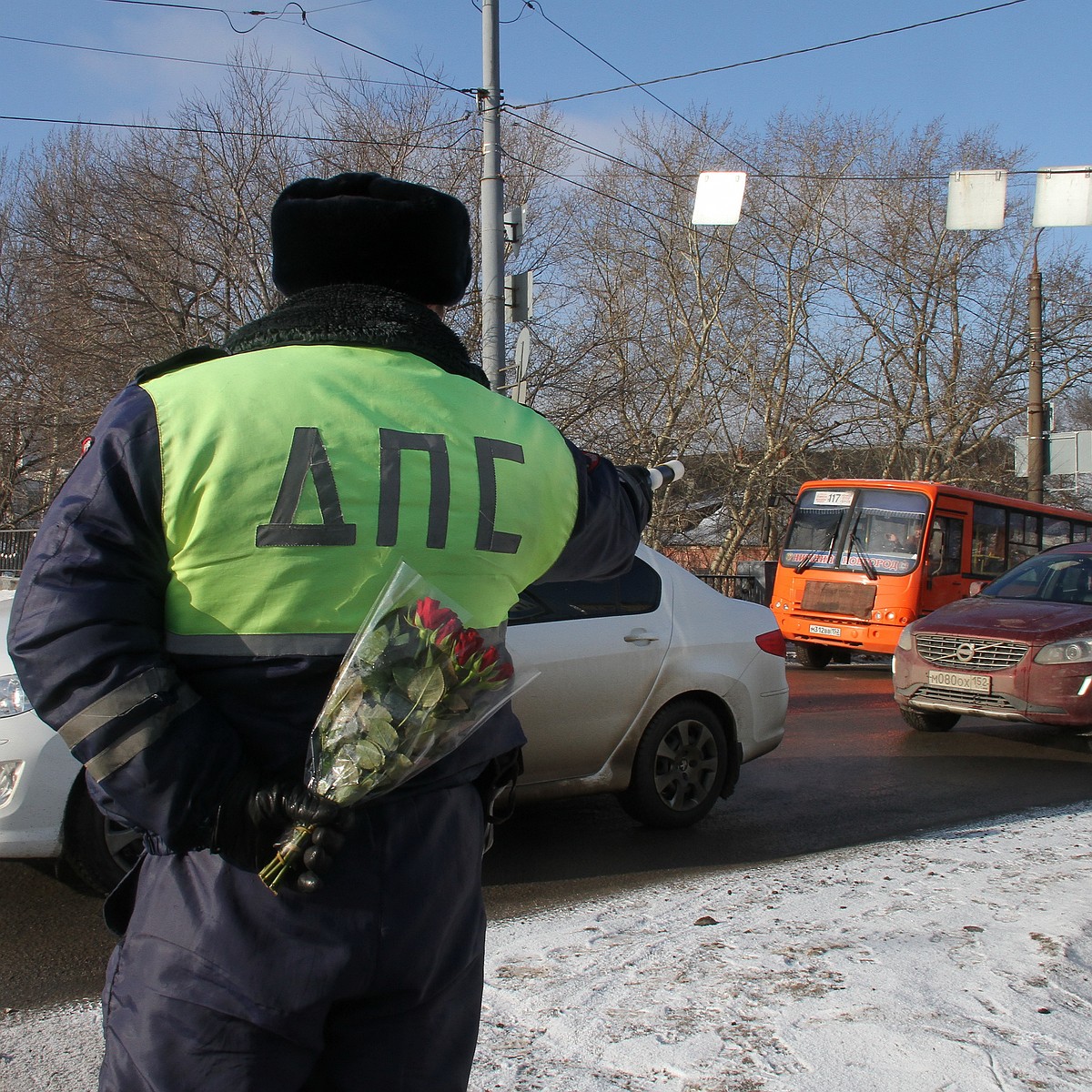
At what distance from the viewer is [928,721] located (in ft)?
32.4

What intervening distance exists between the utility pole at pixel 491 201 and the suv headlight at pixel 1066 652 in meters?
6.25

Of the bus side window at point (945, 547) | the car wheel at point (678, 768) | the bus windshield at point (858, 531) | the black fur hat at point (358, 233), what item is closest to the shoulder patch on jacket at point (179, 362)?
the black fur hat at point (358, 233)

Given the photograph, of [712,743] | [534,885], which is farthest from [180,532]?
[712,743]

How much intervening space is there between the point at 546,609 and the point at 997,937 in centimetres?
254

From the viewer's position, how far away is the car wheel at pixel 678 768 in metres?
5.89

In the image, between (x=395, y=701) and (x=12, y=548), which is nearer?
(x=395, y=701)

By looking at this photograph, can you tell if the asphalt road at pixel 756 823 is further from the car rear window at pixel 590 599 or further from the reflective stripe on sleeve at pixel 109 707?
the reflective stripe on sleeve at pixel 109 707

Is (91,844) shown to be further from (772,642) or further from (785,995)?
(772,642)

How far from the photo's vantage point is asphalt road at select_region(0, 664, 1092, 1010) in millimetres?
4336

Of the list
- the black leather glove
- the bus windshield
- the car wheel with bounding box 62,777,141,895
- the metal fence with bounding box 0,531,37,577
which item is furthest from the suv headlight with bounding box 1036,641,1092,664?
the metal fence with bounding box 0,531,37,577

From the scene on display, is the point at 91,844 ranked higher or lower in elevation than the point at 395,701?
lower

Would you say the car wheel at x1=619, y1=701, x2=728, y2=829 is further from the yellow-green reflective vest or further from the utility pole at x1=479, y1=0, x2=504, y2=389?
the utility pole at x1=479, y1=0, x2=504, y2=389

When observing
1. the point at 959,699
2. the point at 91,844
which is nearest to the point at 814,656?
the point at 959,699

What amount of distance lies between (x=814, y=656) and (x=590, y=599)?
40.5ft
